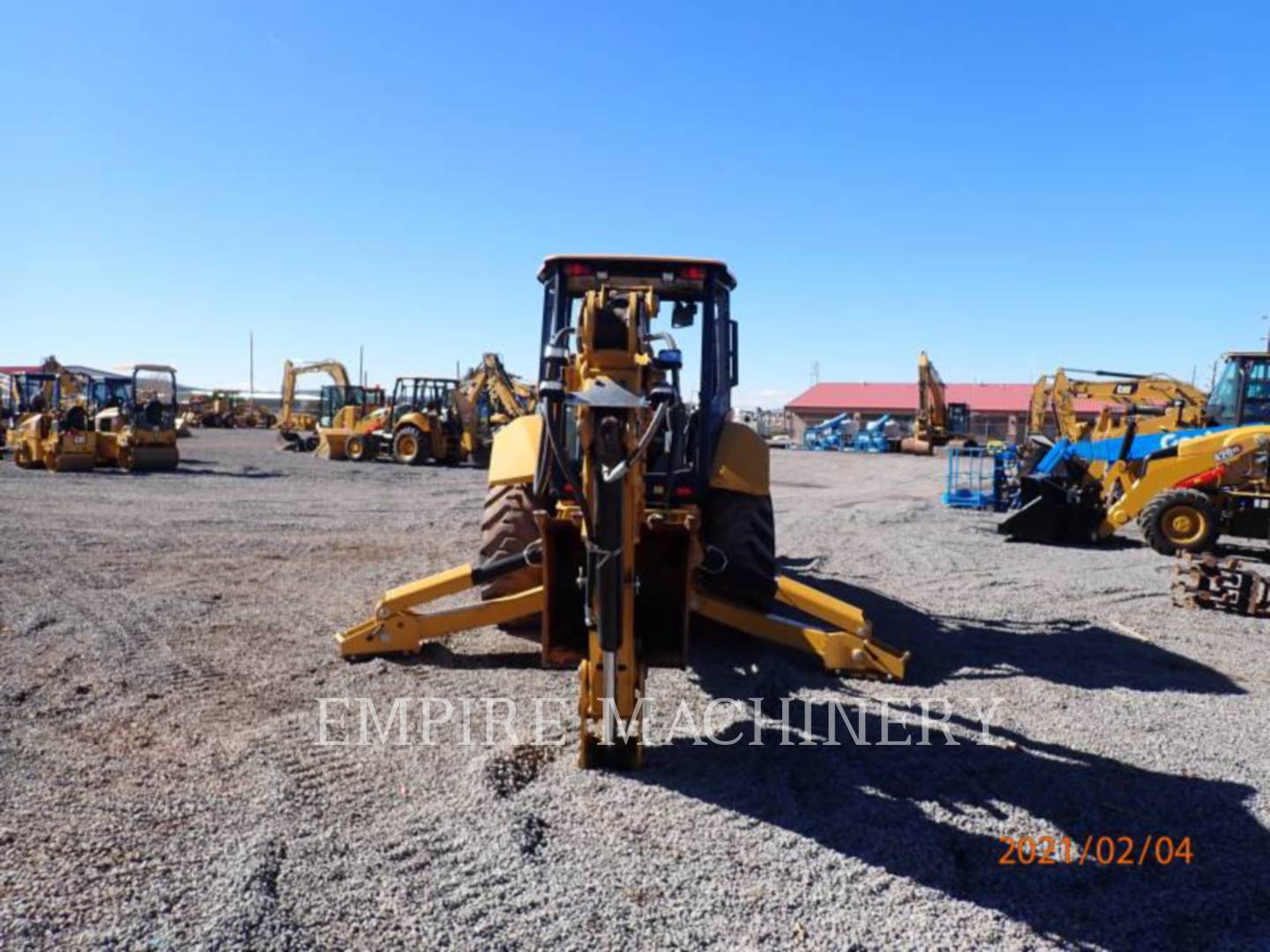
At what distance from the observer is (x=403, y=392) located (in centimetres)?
2539

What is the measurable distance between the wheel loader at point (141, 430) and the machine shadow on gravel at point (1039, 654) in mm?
17386

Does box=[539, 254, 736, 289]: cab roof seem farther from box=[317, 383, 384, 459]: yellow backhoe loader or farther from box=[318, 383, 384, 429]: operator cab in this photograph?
box=[318, 383, 384, 429]: operator cab

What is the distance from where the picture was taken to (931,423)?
39.2 metres

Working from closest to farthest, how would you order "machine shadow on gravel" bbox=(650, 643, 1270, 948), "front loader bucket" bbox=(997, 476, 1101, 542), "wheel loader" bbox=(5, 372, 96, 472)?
"machine shadow on gravel" bbox=(650, 643, 1270, 948)
"front loader bucket" bbox=(997, 476, 1101, 542)
"wheel loader" bbox=(5, 372, 96, 472)

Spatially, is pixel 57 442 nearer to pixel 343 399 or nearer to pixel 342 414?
pixel 342 414

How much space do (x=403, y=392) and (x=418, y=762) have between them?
2219 centimetres

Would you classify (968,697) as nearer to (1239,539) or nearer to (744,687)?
(744,687)

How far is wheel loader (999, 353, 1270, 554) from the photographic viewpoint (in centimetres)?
1069

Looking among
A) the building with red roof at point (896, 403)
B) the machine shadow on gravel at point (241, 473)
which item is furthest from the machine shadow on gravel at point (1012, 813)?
the building with red roof at point (896, 403)

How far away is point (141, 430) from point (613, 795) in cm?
1936

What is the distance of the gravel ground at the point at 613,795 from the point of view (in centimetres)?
298

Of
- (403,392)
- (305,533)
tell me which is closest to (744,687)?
(305,533)

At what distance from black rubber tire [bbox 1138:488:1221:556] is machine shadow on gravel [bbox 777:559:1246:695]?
14.5 feet

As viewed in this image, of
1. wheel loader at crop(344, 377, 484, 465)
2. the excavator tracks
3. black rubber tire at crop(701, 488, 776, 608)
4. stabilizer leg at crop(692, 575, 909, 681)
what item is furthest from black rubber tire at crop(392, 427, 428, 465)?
stabilizer leg at crop(692, 575, 909, 681)
